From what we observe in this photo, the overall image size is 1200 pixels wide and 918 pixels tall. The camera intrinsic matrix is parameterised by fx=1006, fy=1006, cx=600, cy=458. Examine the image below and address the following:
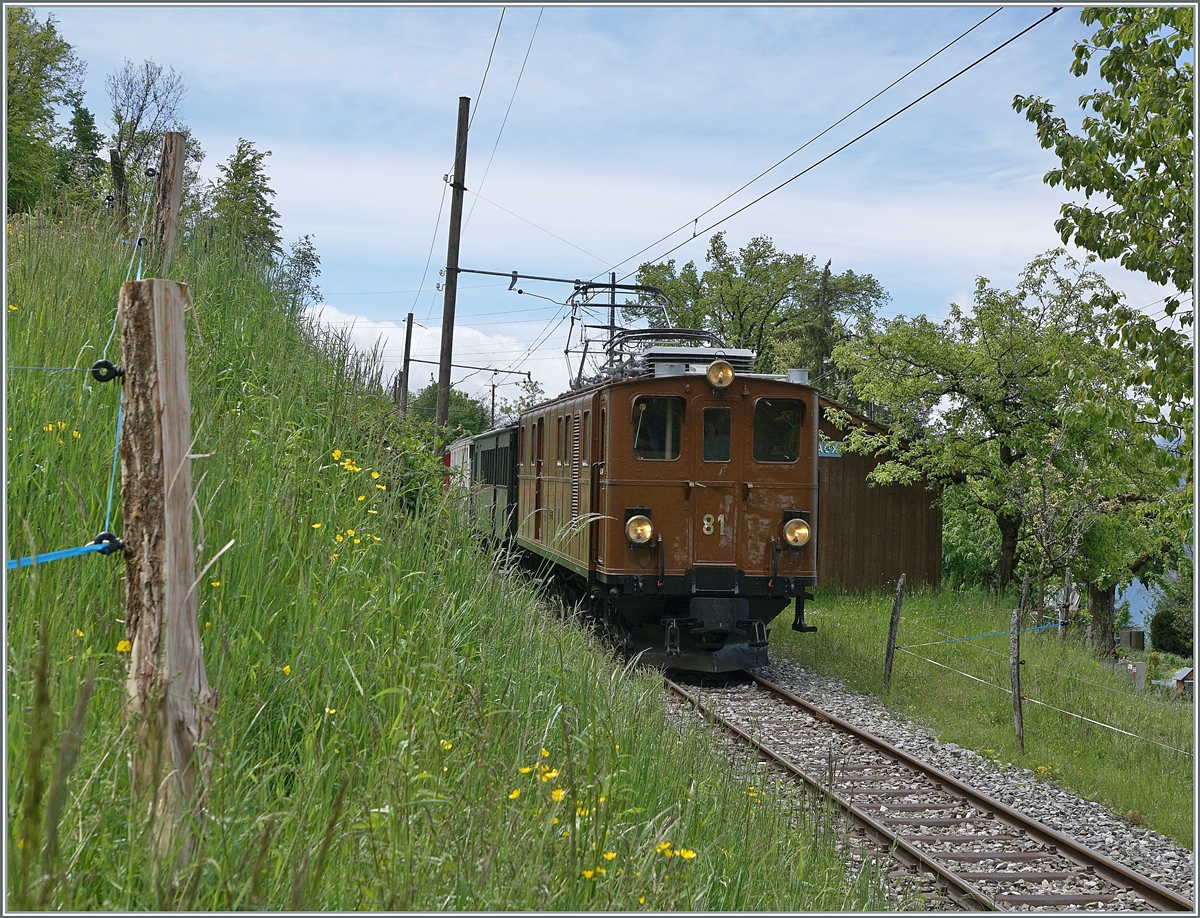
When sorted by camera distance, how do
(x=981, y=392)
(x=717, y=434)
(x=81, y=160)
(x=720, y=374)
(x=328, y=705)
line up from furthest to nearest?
(x=81, y=160) → (x=981, y=392) → (x=717, y=434) → (x=720, y=374) → (x=328, y=705)

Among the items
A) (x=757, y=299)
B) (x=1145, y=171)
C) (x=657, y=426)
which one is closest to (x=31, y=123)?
(x=657, y=426)

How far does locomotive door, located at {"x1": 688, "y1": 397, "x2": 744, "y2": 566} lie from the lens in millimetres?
11320

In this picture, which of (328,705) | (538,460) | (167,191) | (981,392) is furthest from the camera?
(981,392)

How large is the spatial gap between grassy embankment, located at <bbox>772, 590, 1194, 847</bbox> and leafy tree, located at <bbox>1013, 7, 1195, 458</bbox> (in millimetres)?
2728

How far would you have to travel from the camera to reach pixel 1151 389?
8250 mm

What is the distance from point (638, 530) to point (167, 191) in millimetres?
6116

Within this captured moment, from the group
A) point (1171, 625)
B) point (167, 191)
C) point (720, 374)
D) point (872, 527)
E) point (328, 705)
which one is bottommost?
point (1171, 625)

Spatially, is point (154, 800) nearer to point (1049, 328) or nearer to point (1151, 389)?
point (1151, 389)

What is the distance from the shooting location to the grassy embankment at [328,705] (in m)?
2.47

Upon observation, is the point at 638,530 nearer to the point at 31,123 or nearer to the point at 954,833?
the point at 954,833

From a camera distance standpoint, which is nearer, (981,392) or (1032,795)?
(1032,795)

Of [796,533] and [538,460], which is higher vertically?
[538,460]

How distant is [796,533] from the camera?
11.4 m

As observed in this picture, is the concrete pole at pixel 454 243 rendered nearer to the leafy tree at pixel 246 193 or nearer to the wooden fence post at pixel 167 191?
the leafy tree at pixel 246 193
